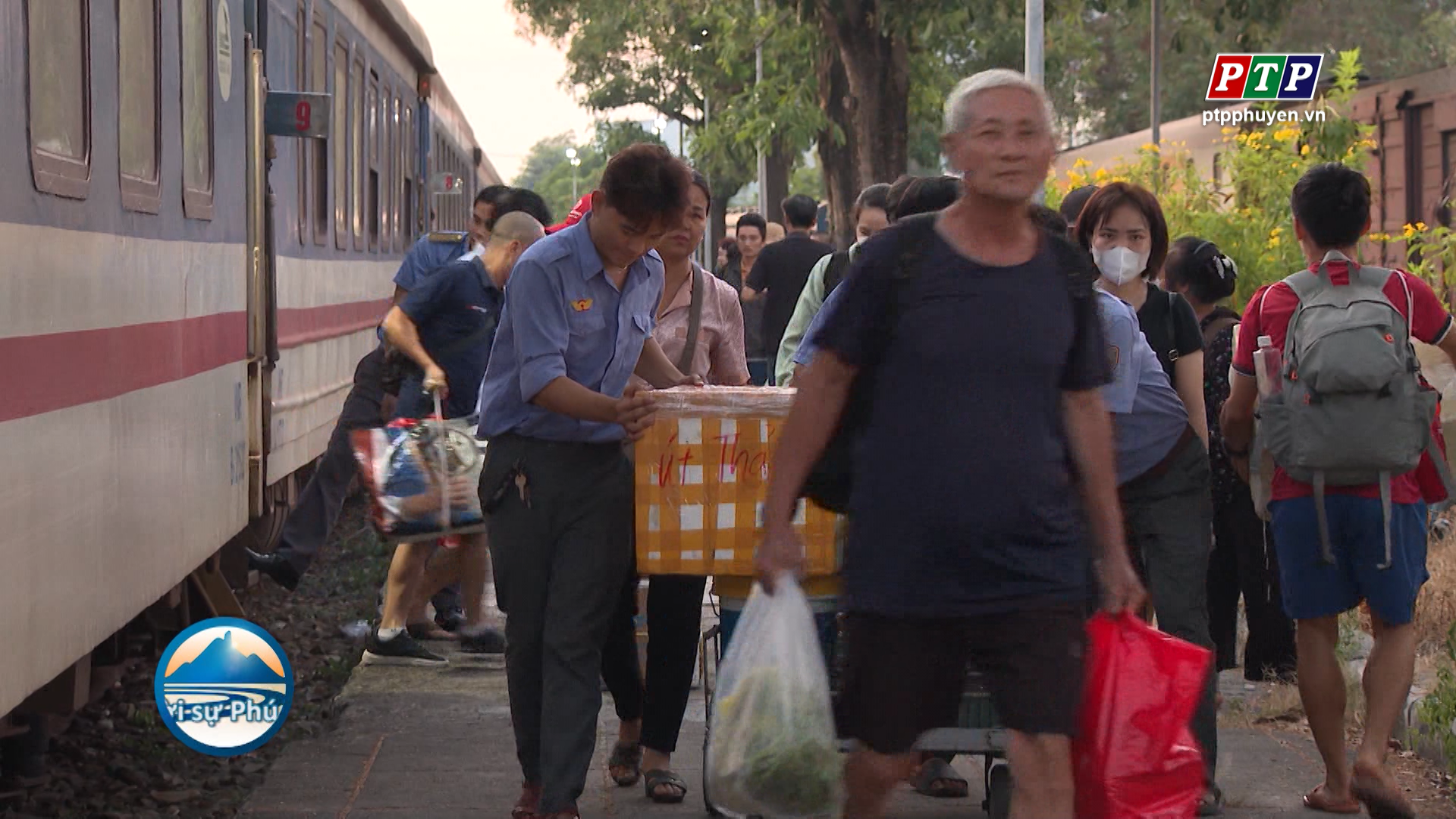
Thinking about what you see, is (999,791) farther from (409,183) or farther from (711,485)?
(409,183)

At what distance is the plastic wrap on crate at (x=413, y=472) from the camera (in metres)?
7.27

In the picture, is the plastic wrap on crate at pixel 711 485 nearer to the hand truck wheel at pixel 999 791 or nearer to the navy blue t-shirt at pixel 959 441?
the hand truck wheel at pixel 999 791

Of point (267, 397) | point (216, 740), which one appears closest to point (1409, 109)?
point (267, 397)

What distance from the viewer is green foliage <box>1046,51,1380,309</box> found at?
1296 cm

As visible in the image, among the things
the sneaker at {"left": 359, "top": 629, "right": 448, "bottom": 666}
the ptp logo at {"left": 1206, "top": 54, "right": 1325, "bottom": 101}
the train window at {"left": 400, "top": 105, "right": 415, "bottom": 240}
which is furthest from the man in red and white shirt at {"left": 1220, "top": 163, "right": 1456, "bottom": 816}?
the ptp logo at {"left": 1206, "top": 54, "right": 1325, "bottom": 101}

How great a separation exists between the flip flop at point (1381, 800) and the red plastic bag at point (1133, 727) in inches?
76.4

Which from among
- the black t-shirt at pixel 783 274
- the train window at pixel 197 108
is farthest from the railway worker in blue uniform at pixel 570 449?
the black t-shirt at pixel 783 274

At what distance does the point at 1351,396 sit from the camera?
5762 millimetres

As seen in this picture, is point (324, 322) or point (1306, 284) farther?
point (324, 322)

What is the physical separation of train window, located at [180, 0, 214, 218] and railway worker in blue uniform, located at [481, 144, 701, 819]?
201 cm

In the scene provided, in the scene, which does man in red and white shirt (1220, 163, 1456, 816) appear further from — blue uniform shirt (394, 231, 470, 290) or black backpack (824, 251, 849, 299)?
blue uniform shirt (394, 231, 470, 290)

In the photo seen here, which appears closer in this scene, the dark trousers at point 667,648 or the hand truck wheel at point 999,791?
the hand truck wheel at point 999,791

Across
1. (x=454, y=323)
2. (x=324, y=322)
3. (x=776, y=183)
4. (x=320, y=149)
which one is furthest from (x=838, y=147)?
(x=454, y=323)

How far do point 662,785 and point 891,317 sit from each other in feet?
8.32
